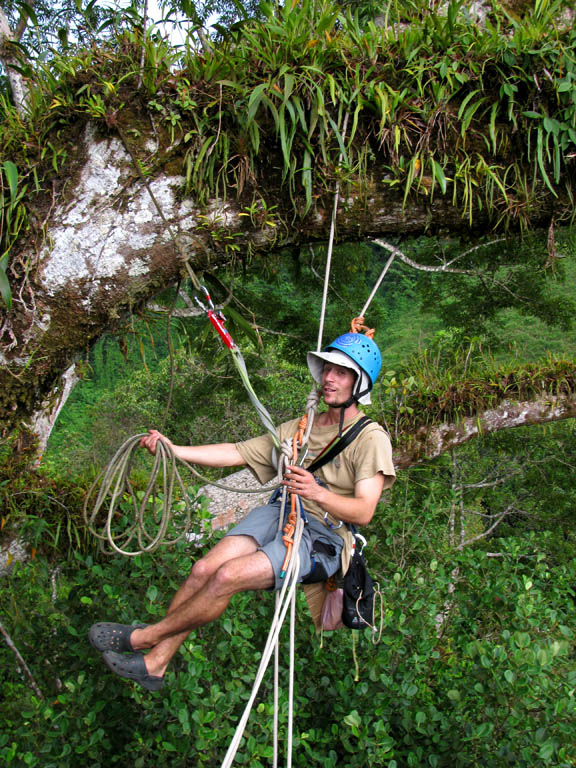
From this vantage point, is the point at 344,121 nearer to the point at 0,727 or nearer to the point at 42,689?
the point at 42,689

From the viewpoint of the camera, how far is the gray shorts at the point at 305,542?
97.0 inches

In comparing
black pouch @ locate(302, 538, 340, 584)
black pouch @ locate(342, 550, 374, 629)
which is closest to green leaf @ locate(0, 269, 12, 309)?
black pouch @ locate(302, 538, 340, 584)

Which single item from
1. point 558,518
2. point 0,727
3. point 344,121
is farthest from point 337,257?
point 558,518

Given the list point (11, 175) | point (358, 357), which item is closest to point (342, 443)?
point (358, 357)

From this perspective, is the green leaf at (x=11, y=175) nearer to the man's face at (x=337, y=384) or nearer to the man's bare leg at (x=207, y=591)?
the man's face at (x=337, y=384)

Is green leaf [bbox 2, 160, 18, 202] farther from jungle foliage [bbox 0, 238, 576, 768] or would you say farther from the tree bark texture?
jungle foliage [bbox 0, 238, 576, 768]

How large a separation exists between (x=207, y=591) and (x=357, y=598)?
2.29 ft

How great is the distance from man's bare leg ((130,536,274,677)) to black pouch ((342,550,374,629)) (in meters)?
0.46

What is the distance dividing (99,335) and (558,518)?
7733 mm

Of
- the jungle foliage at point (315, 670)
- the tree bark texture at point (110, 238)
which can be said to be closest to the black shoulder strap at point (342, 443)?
the jungle foliage at point (315, 670)

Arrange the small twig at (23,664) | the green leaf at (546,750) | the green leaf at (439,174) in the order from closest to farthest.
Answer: the green leaf at (546,750)
the green leaf at (439,174)
the small twig at (23,664)

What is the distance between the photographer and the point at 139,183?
2.67 metres

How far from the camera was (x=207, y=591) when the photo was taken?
2.35m

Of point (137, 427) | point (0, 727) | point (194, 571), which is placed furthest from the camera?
point (137, 427)
